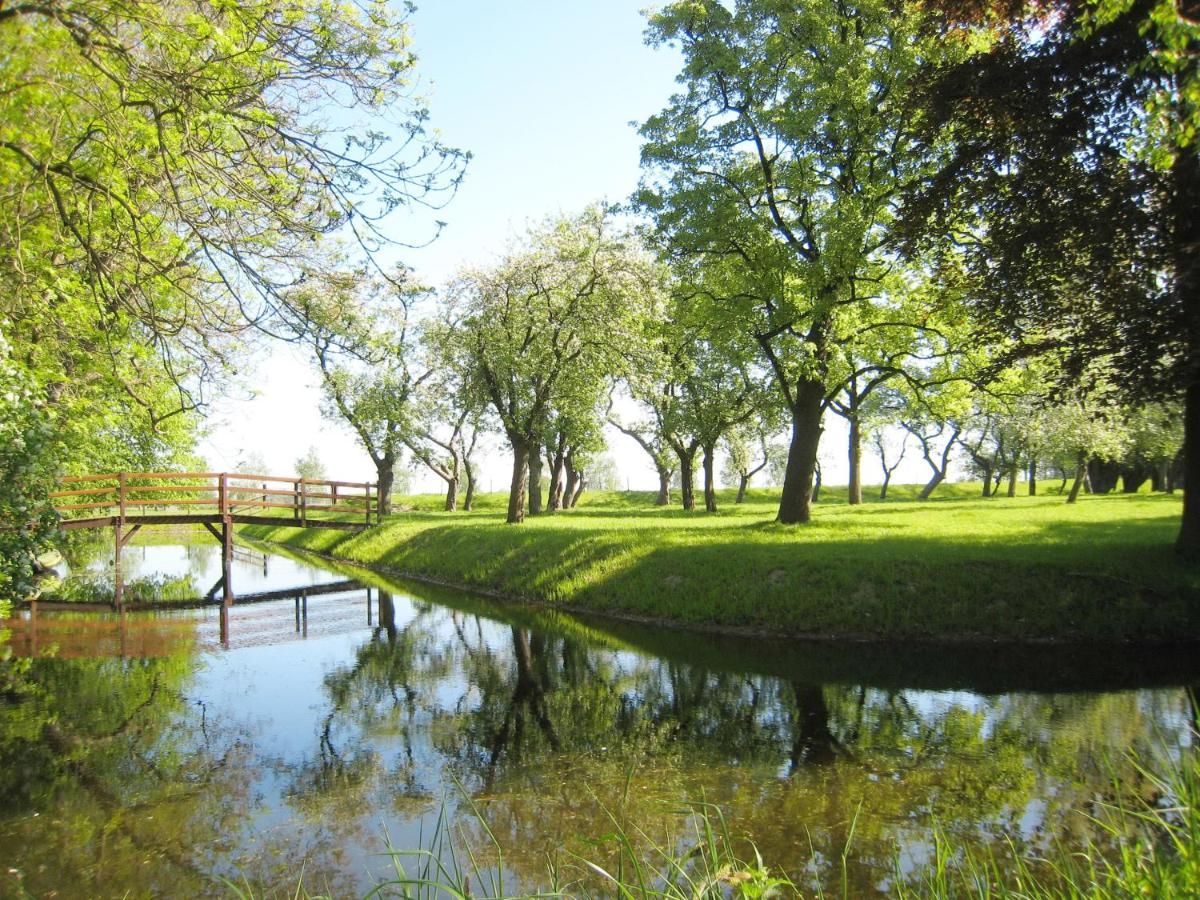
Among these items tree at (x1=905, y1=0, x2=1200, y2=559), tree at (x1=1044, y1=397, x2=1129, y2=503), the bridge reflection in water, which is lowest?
the bridge reflection in water

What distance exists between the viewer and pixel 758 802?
24.8 ft

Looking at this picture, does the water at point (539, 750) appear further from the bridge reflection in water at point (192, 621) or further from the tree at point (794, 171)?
the tree at point (794, 171)

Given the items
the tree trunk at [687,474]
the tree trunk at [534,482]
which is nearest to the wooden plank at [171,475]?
the tree trunk at [534,482]

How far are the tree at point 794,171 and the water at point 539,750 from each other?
8820mm

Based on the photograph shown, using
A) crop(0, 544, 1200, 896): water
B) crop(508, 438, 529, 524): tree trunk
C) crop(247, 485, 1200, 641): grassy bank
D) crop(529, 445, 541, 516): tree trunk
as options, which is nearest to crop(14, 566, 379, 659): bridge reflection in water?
crop(0, 544, 1200, 896): water

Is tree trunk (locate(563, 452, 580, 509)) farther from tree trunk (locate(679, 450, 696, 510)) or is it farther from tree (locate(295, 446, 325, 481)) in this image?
tree (locate(295, 446, 325, 481))

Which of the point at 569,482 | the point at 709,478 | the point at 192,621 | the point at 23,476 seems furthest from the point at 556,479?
the point at 23,476

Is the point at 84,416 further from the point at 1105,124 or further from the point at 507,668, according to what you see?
the point at 1105,124

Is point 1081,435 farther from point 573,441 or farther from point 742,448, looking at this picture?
point 573,441

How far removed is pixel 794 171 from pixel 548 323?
42.4 ft

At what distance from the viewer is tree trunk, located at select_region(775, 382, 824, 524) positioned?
21.8 m

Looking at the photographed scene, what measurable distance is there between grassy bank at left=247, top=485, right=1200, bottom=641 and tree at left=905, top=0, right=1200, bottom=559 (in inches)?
78.5

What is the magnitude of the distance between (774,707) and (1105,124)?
12050 millimetres

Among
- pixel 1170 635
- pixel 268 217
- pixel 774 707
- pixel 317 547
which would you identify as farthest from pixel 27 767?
pixel 317 547
